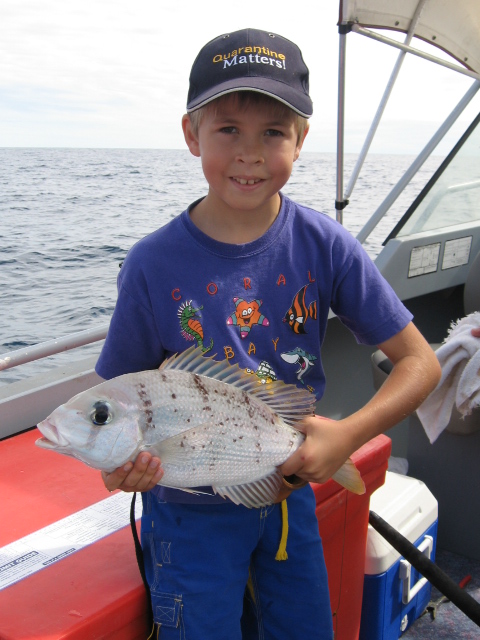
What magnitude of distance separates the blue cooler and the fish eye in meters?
1.42

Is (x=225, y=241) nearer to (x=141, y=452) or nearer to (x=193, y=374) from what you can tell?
(x=193, y=374)

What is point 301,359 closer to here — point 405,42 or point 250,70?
point 250,70

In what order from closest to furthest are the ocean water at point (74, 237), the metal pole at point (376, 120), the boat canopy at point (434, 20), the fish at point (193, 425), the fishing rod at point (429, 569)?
the fish at point (193, 425) < the fishing rod at point (429, 569) < the boat canopy at point (434, 20) < the metal pole at point (376, 120) < the ocean water at point (74, 237)

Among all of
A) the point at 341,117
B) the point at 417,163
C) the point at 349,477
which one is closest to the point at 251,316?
the point at 349,477

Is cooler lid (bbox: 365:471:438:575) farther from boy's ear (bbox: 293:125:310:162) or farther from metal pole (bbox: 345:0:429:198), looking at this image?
metal pole (bbox: 345:0:429:198)

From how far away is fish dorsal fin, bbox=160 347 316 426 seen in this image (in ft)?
4.36

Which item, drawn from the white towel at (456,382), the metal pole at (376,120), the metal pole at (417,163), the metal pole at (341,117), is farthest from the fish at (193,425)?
the metal pole at (417,163)

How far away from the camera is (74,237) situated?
11.6 m

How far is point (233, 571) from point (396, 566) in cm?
108

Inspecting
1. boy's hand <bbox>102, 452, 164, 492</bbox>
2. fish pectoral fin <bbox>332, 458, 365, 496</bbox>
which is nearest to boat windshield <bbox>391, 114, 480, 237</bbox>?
fish pectoral fin <bbox>332, 458, 365, 496</bbox>

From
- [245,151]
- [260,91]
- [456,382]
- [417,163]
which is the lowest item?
[456,382]

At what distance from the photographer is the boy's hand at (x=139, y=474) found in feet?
3.93

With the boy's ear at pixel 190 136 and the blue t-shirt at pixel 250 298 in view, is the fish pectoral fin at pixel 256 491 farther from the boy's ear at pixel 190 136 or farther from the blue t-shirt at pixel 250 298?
the boy's ear at pixel 190 136

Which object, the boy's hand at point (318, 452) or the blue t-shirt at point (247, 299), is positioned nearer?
the boy's hand at point (318, 452)
